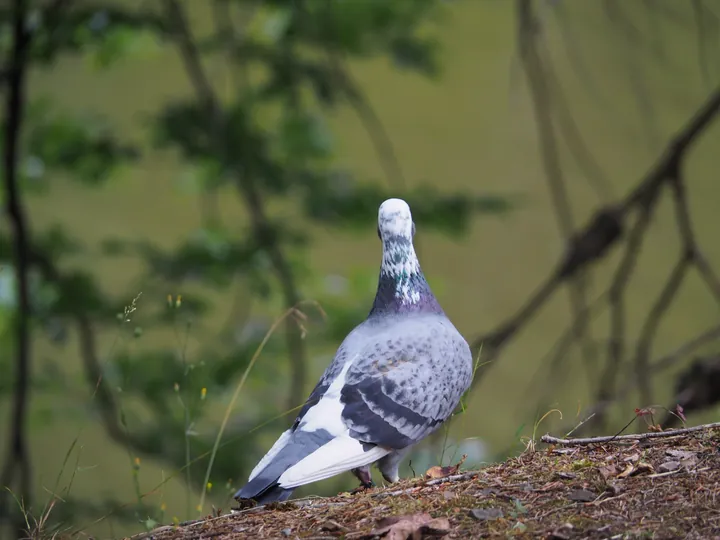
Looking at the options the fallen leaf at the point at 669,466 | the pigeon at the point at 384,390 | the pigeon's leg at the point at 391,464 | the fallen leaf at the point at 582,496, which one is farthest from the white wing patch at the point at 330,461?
the fallen leaf at the point at 669,466

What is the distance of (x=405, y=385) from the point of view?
2439 mm

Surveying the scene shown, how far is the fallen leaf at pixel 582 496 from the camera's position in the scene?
1914mm

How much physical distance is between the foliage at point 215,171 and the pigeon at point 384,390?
1.91 meters

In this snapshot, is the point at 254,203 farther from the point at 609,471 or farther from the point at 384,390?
the point at 609,471

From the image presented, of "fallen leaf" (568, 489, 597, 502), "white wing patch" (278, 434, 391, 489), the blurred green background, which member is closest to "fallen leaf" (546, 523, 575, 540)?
"fallen leaf" (568, 489, 597, 502)

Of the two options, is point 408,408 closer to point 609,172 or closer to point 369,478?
point 369,478

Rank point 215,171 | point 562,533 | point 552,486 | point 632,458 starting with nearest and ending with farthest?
1. point 562,533
2. point 552,486
3. point 632,458
4. point 215,171

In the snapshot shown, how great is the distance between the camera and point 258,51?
15.7 feet

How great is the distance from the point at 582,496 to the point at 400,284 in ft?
3.08

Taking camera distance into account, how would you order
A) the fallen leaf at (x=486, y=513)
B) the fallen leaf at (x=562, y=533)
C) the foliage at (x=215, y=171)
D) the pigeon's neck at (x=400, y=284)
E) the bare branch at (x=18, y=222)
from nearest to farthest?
the fallen leaf at (x=562, y=533)
the fallen leaf at (x=486, y=513)
the pigeon's neck at (x=400, y=284)
the bare branch at (x=18, y=222)
the foliage at (x=215, y=171)

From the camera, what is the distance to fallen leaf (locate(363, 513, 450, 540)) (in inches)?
71.4

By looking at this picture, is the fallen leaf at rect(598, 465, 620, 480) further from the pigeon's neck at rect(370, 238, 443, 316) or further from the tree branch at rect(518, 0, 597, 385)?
the tree branch at rect(518, 0, 597, 385)

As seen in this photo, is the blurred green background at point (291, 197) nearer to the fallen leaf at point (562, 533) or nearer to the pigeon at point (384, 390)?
the pigeon at point (384, 390)

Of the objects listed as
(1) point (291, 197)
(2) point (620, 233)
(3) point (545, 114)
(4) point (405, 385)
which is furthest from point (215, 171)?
(4) point (405, 385)
